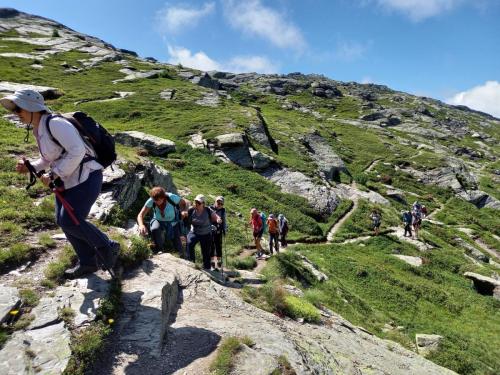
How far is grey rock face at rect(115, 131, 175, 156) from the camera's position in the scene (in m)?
38.5

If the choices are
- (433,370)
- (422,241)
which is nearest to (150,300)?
(433,370)

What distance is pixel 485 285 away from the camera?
30.6 meters

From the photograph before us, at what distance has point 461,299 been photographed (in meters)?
27.4

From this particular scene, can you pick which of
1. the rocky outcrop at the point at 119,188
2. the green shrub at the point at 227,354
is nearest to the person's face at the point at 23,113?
the green shrub at the point at 227,354

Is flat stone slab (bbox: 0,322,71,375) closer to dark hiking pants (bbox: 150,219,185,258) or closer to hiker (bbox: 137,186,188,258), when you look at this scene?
hiker (bbox: 137,186,188,258)

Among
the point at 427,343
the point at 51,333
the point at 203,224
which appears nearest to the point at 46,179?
the point at 51,333

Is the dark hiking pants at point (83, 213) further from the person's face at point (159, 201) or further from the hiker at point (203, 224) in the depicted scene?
the hiker at point (203, 224)

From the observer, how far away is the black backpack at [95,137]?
7.02 meters

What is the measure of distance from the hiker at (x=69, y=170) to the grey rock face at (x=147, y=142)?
31583mm

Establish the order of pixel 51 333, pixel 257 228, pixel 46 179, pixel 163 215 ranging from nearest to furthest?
pixel 51 333, pixel 46 179, pixel 163 215, pixel 257 228

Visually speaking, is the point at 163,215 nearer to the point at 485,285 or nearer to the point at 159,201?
the point at 159,201

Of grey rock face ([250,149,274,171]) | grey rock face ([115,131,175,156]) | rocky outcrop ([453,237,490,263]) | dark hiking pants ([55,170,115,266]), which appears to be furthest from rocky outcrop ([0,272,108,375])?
rocky outcrop ([453,237,490,263])

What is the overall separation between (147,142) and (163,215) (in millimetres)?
29084

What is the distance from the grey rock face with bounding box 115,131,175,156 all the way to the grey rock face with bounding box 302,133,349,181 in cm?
2016
